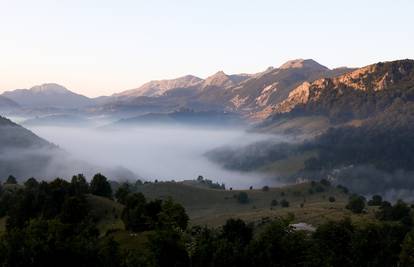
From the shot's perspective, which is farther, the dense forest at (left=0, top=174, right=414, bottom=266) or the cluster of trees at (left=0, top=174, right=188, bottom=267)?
the dense forest at (left=0, top=174, right=414, bottom=266)

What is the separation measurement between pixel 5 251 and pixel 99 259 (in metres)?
16.2

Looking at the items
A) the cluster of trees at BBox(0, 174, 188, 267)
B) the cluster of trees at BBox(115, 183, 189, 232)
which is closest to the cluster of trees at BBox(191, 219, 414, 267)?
the cluster of trees at BBox(0, 174, 188, 267)

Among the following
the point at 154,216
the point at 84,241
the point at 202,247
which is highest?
the point at 84,241

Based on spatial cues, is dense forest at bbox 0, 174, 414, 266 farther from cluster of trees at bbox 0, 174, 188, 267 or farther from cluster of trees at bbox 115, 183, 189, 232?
cluster of trees at bbox 115, 183, 189, 232

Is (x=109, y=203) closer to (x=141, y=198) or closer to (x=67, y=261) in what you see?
(x=141, y=198)

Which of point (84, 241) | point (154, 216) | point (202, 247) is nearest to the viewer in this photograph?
point (202, 247)

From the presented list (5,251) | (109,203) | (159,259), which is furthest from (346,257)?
(109,203)

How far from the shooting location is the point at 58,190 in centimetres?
17025

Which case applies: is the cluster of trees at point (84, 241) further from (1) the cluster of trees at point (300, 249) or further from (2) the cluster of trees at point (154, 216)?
(1) the cluster of trees at point (300, 249)

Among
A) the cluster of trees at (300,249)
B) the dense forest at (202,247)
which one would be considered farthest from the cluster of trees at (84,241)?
the cluster of trees at (300,249)

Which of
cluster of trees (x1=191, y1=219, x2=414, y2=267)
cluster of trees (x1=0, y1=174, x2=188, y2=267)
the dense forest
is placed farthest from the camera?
cluster of trees (x1=191, y1=219, x2=414, y2=267)

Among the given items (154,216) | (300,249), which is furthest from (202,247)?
(154,216)

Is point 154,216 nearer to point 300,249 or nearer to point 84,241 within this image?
point 84,241

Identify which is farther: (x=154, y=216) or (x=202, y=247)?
(x=154, y=216)
